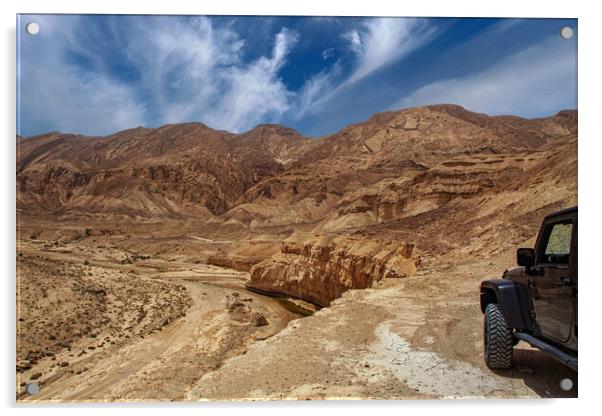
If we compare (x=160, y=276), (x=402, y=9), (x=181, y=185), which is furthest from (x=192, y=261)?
Result: (x=181, y=185)

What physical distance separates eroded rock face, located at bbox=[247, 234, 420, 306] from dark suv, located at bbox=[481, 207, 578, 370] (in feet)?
20.3

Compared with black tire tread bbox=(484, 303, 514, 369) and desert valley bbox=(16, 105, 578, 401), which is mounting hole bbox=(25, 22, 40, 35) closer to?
desert valley bbox=(16, 105, 578, 401)

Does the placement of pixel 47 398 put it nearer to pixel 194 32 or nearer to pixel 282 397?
pixel 282 397

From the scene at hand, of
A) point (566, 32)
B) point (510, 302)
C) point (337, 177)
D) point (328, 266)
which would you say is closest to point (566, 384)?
point (510, 302)

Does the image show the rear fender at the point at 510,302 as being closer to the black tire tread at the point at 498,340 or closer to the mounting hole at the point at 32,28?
the black tire tread at the point at 498,340

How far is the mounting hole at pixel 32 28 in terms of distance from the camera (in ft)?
16.7

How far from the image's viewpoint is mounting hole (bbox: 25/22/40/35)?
508 centimetres

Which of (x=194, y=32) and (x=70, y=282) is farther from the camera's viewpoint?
(x=70, y=282)

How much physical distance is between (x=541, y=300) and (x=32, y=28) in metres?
6.00

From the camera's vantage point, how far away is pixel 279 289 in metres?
14.8

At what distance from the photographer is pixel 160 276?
11.0 metres

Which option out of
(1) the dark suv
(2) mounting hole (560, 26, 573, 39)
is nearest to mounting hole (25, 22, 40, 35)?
(1) the dark suv

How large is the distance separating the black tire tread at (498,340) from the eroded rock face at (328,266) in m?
6.12

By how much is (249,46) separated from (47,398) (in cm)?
484
